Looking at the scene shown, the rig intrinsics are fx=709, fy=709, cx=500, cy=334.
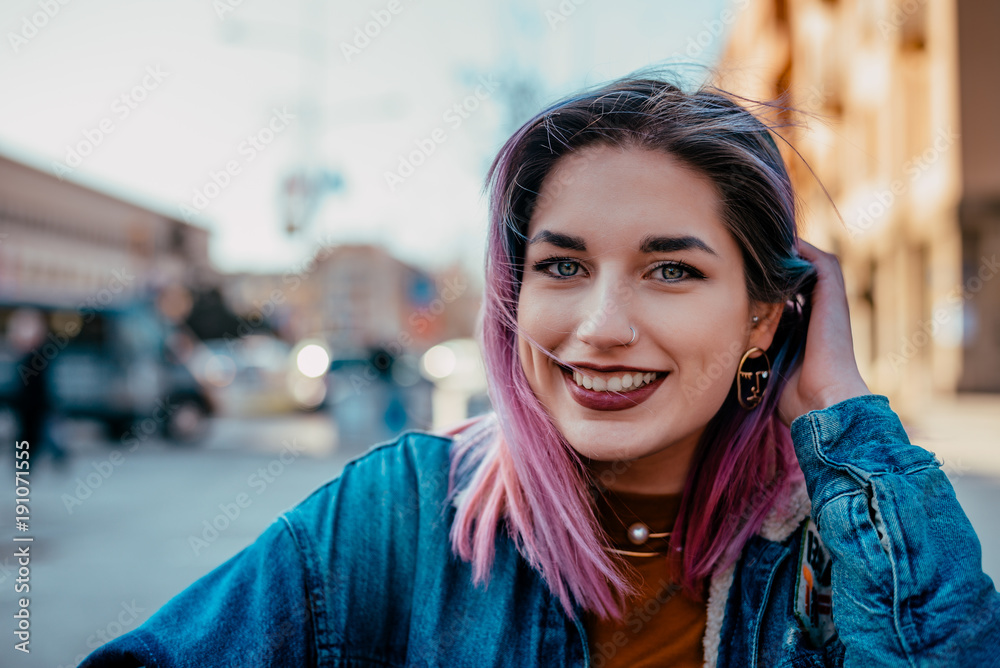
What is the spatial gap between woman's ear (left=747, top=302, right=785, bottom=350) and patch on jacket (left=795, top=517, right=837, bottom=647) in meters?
0.41

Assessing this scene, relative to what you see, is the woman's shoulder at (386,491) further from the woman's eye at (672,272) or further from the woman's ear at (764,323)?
the woman's ear at (764,323)

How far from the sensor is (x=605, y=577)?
1457mm

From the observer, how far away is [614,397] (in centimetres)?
141

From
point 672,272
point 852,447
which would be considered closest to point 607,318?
point 672,272

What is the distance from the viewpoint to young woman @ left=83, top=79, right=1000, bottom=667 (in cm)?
135

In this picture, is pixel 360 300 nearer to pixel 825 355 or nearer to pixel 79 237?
pixel 79 237

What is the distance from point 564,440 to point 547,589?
12.2 inches

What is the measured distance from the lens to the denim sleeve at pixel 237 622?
1.26 metres

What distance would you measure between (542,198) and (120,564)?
192 inches

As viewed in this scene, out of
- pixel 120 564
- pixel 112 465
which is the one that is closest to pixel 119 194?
pixel 112 465

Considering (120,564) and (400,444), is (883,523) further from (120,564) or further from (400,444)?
(120,564)

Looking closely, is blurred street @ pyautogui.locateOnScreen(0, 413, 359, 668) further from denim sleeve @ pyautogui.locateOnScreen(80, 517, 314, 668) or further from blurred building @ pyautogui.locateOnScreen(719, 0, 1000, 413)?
blurred building @ pyautogui.locateOnScreen(719, 0, 1000, 413)

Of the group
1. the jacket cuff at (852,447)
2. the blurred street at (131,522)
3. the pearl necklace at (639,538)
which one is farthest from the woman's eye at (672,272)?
the blurred street at (131,522)

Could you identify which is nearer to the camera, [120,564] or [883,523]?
[883,523]
